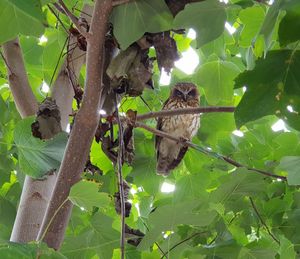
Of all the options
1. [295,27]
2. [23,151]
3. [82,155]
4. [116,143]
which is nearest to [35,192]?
[23,151]

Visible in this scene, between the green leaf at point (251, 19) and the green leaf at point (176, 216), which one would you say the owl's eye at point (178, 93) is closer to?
the green leaf at point (251, 19)

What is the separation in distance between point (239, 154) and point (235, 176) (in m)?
0.76

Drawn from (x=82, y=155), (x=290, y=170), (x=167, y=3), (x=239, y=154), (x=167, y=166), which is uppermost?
(x=167, y=166)

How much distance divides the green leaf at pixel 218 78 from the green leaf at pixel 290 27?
36.2 inches

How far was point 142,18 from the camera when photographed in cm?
118

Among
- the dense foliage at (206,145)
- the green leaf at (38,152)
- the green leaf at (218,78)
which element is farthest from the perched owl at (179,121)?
the green leaf at (38,152)

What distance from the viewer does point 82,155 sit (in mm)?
1287

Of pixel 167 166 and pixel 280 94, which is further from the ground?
pixel 167 166

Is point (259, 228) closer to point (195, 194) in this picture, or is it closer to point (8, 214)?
point (195, 194)

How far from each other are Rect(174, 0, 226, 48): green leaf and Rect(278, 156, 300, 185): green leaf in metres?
0.53

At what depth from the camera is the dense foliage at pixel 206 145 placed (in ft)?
3.52

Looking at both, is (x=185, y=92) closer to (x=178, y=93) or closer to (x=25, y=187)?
(x=178, y=93)

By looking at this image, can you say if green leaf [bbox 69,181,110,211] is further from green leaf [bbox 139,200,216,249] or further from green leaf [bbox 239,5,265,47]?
green leaf [bbox 239,5,265,47]

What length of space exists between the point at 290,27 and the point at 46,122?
0.73m
